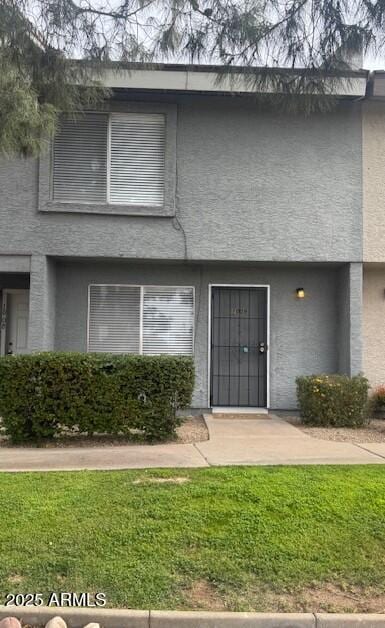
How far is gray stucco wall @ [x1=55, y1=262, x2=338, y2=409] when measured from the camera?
1052cm

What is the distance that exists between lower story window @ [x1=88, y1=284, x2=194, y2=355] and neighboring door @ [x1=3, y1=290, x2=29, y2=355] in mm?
1612

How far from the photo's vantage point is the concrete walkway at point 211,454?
6.34 metres

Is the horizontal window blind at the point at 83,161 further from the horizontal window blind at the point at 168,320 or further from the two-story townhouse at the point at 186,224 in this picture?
the horizontal window blind at the point at 168,320

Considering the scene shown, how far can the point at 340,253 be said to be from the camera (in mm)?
10023

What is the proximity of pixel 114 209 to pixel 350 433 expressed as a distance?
18.1ft

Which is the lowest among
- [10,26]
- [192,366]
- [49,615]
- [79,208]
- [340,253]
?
[49,615]

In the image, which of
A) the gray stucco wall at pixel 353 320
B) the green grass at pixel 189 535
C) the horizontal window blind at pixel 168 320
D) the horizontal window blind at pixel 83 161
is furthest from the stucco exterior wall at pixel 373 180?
the green grass at pixel 189 535

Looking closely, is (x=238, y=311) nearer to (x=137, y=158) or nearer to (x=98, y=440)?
(x=137, y=158)

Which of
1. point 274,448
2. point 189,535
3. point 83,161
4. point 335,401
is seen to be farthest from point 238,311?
point 189,535

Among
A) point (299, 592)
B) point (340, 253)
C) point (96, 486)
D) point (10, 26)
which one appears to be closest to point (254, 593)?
point (299, 592)

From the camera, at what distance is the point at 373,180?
1019 cm

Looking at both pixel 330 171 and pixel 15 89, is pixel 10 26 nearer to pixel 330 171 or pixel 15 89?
pixel 15 89

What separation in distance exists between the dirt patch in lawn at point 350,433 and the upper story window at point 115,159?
472 cm

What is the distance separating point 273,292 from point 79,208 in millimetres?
3973
